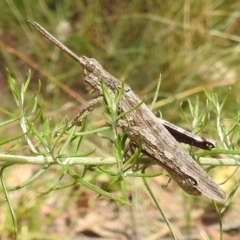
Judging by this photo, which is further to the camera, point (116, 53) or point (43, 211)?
point (116, 53)

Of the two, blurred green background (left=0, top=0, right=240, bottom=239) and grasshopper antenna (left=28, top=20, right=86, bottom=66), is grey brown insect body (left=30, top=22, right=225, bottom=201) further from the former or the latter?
blurred green background (left=0, top=0, right=240, bottom=239)

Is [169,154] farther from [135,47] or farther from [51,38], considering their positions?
[135,47]

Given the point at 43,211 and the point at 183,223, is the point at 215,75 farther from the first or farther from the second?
the point at 43,211

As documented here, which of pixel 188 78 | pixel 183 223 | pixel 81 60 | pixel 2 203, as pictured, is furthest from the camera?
pixel 188 78

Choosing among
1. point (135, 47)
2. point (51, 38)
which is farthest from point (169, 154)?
point (135, 47)

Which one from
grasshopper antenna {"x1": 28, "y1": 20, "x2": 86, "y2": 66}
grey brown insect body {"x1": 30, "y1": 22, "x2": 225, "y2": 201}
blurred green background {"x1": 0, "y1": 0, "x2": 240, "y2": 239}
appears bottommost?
blurred green background {"x1": 0, "y1": 0, "x2": 240, "y2": 239}

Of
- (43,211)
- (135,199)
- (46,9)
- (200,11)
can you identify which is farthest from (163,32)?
(43,211)

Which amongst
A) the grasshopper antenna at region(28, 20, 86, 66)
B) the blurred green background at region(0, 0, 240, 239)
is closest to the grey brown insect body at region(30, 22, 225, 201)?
the grasshopper antenna at region(28, 20, 86, 66)

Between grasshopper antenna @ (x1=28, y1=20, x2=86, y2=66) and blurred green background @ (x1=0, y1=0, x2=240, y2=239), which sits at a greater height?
grasshopper antenna @ (x1=28, y1=20, x2=86, y2=66)
